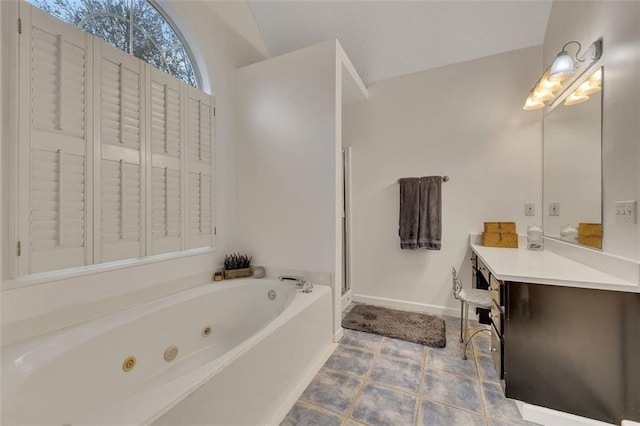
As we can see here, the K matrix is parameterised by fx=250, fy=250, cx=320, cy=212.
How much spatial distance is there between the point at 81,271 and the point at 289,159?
154 centimetres

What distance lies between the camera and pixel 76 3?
4.83ft

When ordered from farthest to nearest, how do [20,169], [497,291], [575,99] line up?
[575,99] < [497,291] < [20,169]

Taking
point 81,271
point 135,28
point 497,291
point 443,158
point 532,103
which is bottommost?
point 497,291

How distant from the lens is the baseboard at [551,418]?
1243 millimetres

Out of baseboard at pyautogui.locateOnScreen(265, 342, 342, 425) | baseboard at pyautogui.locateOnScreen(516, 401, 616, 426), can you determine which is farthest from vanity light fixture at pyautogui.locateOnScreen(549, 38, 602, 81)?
baseboard at pyautogui.locateOnScreen(265, 342, 342, 425)

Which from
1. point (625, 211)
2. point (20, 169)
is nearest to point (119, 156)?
point (20, 169)

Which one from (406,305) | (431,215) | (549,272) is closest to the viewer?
(549,272)

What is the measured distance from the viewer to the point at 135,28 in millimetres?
1767

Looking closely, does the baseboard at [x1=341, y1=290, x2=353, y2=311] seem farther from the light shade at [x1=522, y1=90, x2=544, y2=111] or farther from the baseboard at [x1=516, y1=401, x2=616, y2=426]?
the light shade at [x1=522, y1=90, x2=544, y2=111]

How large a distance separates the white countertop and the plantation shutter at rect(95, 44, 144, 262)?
2.22m

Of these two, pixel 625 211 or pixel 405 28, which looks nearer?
pixel 625 211

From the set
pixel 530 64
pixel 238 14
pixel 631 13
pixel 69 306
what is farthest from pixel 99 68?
pixel 530 64

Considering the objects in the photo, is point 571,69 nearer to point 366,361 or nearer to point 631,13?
point 631,13

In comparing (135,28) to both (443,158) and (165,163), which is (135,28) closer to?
(165,163)
